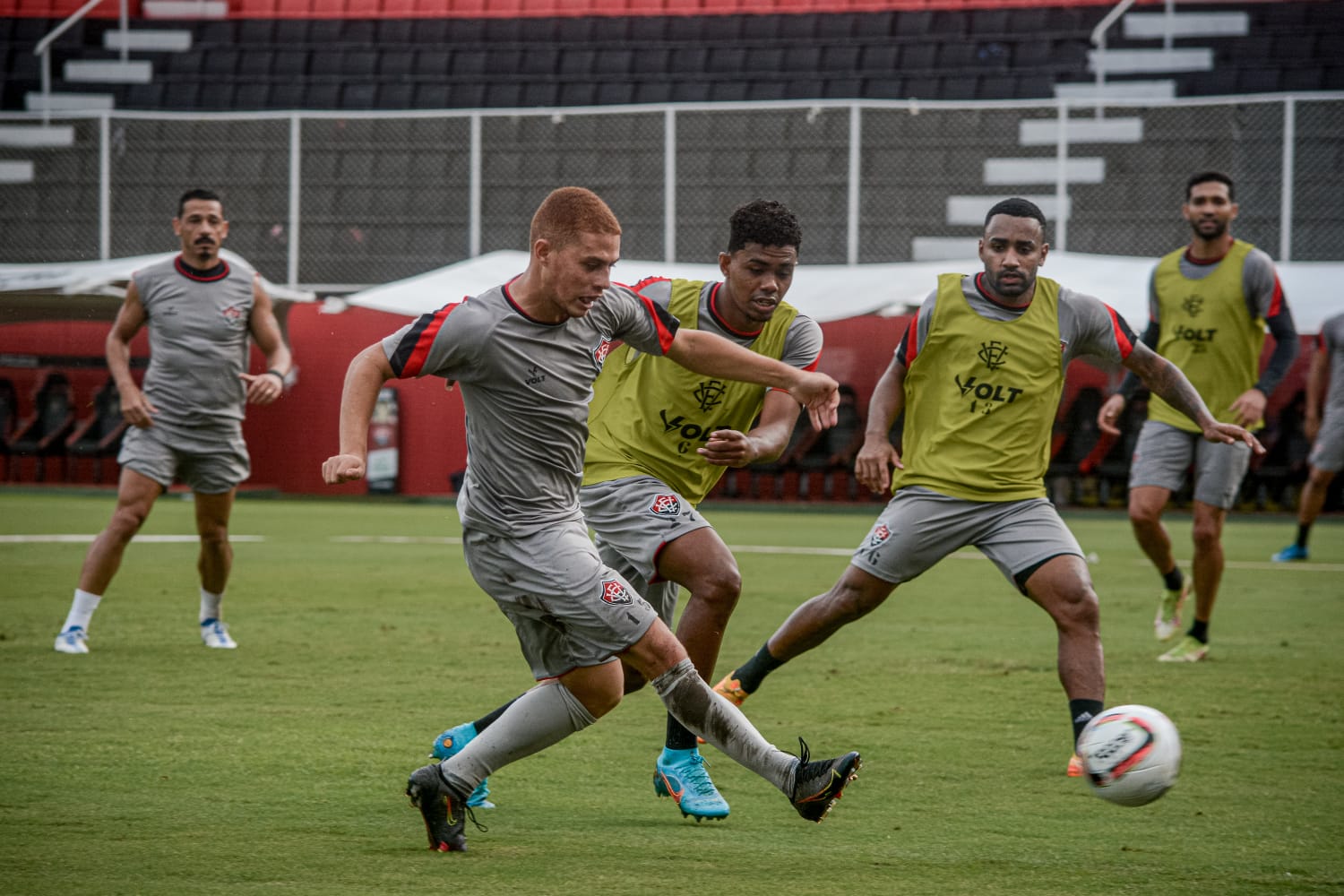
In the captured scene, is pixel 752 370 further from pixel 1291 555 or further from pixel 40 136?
pixel 40 136

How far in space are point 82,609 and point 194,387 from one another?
1.29m

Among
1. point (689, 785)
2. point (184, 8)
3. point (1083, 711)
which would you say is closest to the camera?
point (689, 785)

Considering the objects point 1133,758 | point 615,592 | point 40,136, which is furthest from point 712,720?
point 40,136

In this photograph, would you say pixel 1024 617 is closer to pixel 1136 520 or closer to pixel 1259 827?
pixel 1136 520

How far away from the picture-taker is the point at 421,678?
7.72 meters

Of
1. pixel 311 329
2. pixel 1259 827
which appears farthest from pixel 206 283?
pixel 311 329

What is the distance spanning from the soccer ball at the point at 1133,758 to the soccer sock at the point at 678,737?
1.20m

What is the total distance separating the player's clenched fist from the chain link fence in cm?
1733

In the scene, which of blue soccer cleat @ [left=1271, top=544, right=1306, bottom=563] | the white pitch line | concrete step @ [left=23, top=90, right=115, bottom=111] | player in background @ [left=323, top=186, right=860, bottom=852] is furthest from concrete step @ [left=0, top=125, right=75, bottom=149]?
player in background @ [left=323, top=186, right=860, bottom=852]

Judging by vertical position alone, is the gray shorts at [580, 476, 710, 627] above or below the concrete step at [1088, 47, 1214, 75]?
below

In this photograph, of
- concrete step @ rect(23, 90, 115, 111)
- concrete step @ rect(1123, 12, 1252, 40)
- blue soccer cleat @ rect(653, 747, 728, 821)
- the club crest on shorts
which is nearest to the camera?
blue soccer cleat @ rect(653, 747, 728, 821)

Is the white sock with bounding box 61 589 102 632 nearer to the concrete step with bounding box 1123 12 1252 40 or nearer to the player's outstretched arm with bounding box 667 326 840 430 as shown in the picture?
the player's outstretched arm with bounding box 667 326 840 430

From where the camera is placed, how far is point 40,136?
75.4 feet

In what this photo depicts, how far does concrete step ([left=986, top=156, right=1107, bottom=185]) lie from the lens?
21047 mm
